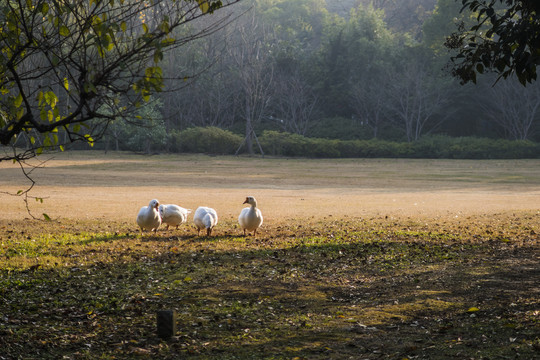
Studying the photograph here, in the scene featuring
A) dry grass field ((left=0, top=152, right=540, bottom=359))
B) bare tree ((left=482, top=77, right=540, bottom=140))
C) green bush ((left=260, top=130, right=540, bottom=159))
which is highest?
bare tree ((left=482, top=77, right=540, bottom=140))

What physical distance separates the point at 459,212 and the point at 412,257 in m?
8.63

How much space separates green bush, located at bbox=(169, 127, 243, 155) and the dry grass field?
32.1 m

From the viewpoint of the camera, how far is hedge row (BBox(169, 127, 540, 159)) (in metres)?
51.4

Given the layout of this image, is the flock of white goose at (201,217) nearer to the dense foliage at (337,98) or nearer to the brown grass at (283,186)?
the brown grass at (283,186)

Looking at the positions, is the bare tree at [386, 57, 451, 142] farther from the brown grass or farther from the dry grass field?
the dry grass field

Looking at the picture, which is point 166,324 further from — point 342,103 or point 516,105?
point 342,103

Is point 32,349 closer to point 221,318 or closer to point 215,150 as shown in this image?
point 221,318

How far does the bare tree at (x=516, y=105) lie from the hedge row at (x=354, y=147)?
469 centimetres

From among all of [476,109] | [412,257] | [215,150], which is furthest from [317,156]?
[412,257]

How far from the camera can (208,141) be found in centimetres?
5316

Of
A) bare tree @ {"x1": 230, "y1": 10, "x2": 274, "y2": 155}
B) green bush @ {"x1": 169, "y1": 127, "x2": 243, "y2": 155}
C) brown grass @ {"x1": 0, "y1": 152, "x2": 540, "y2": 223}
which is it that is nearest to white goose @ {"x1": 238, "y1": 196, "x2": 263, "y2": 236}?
brown grass @ {"x1": 0, "y1": 152, "x2": 540, "y2": 223}

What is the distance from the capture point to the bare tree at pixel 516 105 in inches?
2201

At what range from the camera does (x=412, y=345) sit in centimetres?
653

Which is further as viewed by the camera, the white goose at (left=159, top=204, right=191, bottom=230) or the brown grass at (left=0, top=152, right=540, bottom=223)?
the brown grass at (left=0, top=152, right=540, bottom=223)
